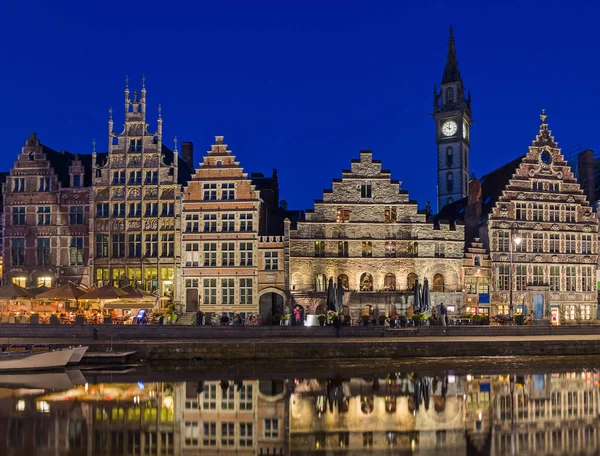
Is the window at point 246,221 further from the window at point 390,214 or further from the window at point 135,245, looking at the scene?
the window at point 390,214

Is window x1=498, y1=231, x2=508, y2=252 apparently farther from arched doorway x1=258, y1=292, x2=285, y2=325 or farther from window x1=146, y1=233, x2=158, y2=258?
window x1=146, y1=233, x2=158, y2=258

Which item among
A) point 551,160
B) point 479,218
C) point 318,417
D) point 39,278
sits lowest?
point 318,417

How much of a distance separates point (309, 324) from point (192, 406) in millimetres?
18561

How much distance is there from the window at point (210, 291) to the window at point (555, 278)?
2431 cm

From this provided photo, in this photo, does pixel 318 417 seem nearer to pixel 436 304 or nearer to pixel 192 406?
pixel 192 406

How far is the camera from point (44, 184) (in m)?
56.0

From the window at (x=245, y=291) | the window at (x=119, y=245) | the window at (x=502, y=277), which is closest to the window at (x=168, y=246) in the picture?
the window at (x=119, y=245)

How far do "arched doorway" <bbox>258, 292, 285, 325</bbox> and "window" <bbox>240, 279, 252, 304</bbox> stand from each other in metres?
2.34

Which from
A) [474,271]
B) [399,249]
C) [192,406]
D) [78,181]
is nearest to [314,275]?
[399,249]

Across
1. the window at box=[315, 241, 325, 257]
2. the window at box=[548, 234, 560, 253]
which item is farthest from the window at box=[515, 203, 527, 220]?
the window at box=[315, 241, 325, 257]

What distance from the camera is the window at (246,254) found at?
5416 cm

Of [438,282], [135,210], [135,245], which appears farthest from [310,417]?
[135,210]

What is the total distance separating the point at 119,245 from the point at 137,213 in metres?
2.54

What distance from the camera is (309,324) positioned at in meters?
Answer: 46.4
